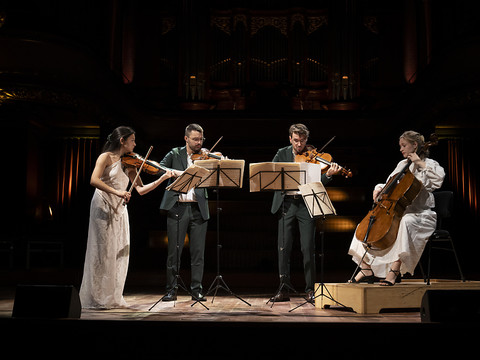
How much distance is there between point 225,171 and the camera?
4.39 meters

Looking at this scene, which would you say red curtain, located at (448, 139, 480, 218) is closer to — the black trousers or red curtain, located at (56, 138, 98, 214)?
the black trousers

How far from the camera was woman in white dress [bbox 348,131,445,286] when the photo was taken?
14.6 feet

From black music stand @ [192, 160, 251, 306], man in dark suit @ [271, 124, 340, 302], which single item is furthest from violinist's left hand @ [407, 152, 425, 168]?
black music stand @ [192, 160, 251, 306]

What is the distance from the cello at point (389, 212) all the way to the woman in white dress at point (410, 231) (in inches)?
6.7

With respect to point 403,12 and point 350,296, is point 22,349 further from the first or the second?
point 403,12

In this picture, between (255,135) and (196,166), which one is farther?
(255,135)

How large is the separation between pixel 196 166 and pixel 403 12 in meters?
8.75

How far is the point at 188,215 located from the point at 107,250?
87cm

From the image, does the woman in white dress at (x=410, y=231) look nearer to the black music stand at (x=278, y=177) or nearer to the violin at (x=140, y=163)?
the black music stand at (x=278, y=177)

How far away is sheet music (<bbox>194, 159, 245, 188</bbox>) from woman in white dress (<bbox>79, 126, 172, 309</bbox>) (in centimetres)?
40

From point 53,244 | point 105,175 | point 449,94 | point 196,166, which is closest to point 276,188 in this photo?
point 196,166

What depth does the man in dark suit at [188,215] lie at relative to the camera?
496 cm

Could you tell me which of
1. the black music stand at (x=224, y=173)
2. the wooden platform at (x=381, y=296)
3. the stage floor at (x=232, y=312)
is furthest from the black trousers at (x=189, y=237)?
the wooden platform at (x=381, y=296)

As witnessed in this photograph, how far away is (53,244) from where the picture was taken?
9508 mm
